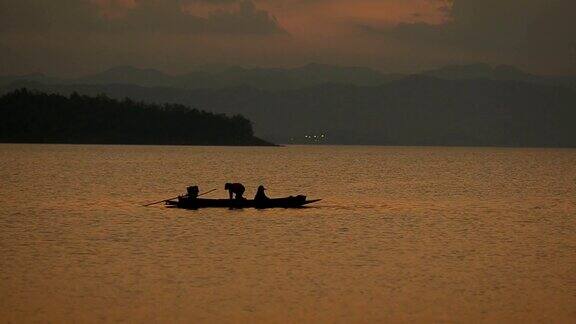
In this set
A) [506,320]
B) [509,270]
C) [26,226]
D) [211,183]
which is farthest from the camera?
[211,183]

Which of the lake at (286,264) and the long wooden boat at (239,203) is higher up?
the long wooden boat at (239,203)

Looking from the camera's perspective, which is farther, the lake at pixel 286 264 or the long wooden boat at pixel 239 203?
the long wooden boat at pixel 239 203

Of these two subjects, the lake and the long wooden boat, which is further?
the long wooden boat

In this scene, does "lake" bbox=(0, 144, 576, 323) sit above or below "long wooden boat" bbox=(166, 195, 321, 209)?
below

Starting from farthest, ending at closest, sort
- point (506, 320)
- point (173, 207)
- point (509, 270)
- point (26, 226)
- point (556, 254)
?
point (173, 207) < point (26, 226) < point (556, 254) < point (509, 270) < point (506, 320)

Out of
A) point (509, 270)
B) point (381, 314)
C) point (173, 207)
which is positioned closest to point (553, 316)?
point (381, 314)

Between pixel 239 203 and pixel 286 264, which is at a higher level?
pixel 239 203

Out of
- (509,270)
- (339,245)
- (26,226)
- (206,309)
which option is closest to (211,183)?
(26,226)

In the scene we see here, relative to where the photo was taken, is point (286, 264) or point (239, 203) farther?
point (239, 203)

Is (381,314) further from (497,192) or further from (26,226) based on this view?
(497,192)

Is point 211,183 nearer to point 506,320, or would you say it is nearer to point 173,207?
point 173,207

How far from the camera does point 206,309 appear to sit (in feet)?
85.9

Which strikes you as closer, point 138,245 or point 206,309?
point 206,309

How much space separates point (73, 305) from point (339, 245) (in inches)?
648
